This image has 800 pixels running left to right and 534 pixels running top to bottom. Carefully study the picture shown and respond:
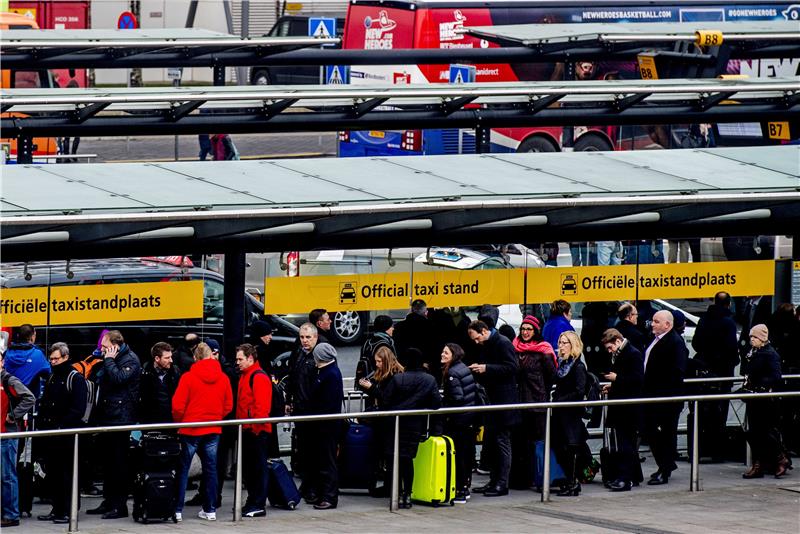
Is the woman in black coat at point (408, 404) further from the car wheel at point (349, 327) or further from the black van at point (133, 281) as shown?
the car wheel at point (349, 327)

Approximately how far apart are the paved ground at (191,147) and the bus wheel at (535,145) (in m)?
7.43

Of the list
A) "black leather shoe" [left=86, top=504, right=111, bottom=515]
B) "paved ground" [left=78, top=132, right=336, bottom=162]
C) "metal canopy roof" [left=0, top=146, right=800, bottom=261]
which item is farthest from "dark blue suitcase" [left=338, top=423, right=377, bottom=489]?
"paved ground" [left=78, top=132, right=336, bottom=162]

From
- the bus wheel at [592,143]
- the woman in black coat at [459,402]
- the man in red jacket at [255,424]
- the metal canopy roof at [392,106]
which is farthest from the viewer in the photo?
the bus wheel at [592,143]

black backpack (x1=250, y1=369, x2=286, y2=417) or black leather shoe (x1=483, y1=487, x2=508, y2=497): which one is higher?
black backpack (x1=250, y1=369, x2=286, y2=417)

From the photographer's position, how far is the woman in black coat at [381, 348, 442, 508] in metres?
12.2

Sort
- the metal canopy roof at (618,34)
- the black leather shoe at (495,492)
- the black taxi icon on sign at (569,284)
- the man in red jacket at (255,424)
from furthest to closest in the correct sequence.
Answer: the metal canopy roof at (618,34) < the black taxi icon on sign at (569,284) < the black leather shoe at (495,492) < the man in red jacket at (255,424)

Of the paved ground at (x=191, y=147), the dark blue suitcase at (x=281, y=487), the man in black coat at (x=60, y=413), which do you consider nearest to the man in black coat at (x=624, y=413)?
the dark blue suitcase at (x=281, y=487)

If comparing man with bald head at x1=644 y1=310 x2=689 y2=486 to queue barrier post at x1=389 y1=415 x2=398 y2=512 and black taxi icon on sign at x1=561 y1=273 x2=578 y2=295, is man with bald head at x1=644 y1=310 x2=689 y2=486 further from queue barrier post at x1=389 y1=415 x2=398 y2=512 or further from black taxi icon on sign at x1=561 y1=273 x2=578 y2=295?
queue barrier post at x1=389 y1=415 x2=398 y2=512

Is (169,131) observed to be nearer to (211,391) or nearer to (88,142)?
(211,391)

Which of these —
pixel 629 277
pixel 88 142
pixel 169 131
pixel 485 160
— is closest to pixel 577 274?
pixel 629 277

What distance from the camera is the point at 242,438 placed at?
39.2ft

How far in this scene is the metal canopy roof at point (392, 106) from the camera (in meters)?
17.4

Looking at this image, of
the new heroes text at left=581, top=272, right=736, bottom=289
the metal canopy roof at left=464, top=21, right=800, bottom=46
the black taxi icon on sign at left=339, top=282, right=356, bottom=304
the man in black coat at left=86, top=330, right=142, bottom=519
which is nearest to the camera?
the man in black coat at left=86, top=330, right=142, bottom=519

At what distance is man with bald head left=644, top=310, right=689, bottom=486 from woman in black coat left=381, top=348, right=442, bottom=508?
215 centimetres
